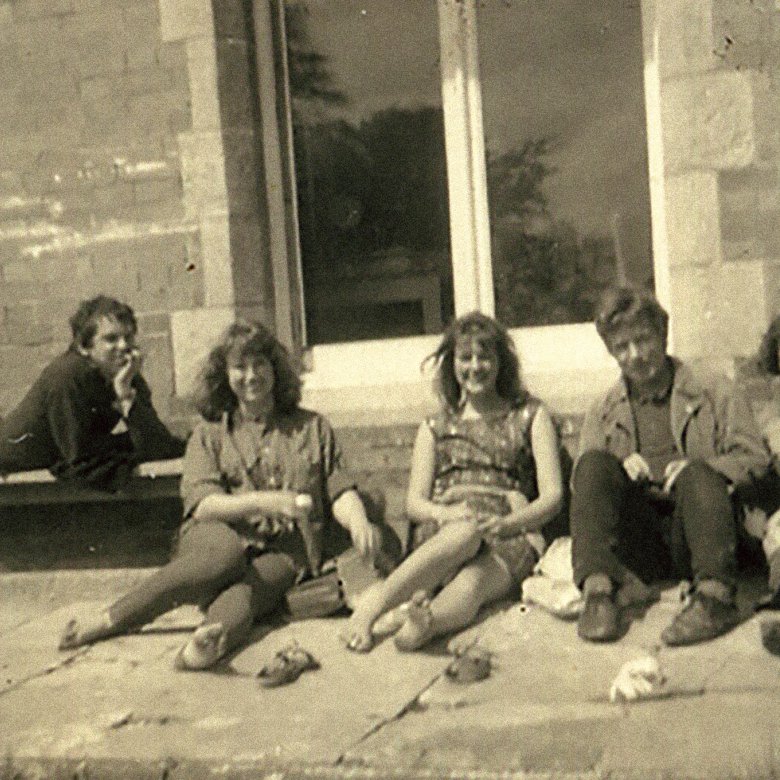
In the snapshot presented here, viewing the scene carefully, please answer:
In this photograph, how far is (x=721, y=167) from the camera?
18.5 ft

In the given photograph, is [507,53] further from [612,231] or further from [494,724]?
[494,724]

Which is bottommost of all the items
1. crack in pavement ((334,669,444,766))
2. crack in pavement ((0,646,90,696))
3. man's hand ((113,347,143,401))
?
crack in pavement ((0,646,90,696))

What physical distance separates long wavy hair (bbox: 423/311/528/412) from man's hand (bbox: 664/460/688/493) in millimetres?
753

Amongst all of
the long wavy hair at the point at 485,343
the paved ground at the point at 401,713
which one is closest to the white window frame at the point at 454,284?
the long wavy hair at the point at 485,343

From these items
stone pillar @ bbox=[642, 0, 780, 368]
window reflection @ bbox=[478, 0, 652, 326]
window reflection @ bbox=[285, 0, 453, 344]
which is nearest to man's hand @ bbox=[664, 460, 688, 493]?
stone pillar @ bbox=[642, 0, 780, 368]

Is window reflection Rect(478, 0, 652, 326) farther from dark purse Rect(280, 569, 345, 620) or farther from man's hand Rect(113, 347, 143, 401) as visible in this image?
dark purse Rect(280, 569, 345, 620)

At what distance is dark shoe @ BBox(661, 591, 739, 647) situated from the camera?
4309 millimetres

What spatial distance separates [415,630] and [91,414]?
79.9 inches

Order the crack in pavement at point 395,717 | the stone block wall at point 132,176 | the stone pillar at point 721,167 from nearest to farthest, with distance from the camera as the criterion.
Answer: the crack in pavement at point 395,717 < the stone pillar at point 721,167 < the stone block wall at point 132,176

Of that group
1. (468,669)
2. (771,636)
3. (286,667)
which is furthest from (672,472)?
(286,667)

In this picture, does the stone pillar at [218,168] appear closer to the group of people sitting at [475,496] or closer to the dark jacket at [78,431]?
the dark jacket at [78,431]

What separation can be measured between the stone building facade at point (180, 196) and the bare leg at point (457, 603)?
128 centimetres

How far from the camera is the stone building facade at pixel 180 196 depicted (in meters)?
6.27

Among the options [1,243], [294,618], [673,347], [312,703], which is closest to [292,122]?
[1,243]
